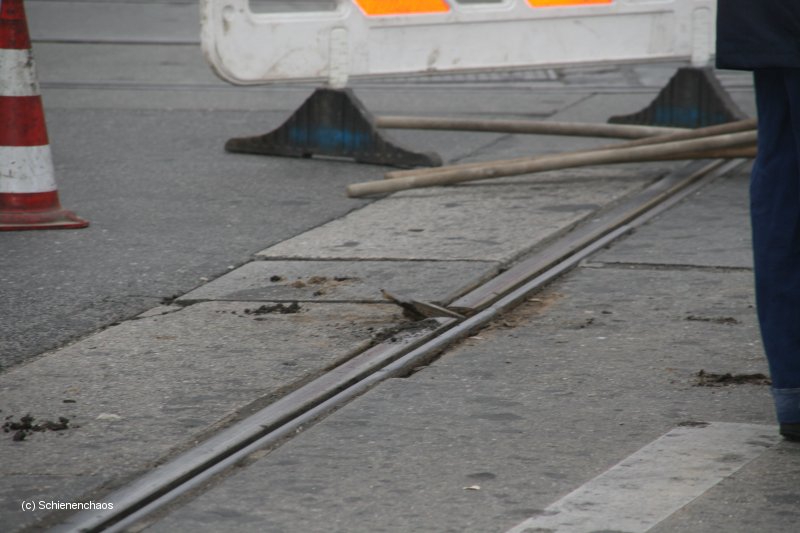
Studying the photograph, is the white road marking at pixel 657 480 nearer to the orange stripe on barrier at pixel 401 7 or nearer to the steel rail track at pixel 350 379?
the steel rail track at pixel 350 379

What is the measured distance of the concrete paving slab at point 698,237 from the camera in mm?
5355

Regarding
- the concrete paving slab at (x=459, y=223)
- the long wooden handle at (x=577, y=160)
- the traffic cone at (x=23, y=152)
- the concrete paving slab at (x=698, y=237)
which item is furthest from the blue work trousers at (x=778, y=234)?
the traffic cone at (x=23, y=152)

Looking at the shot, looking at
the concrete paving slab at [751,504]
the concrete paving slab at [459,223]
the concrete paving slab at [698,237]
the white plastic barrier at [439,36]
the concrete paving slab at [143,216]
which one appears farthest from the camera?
the white plastic barrier at [439,36]

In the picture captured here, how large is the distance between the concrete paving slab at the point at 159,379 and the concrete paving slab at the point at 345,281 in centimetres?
13

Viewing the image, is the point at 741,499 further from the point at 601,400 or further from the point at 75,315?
the point at 75,315

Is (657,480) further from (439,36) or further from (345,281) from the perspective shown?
(439,36)

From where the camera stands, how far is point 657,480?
3230 millimetres

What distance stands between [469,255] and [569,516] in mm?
2447

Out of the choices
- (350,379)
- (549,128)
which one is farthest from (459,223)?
(350,379)

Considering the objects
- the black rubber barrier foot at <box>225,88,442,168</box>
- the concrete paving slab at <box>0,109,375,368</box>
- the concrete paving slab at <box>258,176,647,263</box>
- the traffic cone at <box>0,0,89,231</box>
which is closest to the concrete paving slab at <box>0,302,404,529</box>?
the concrete paving slab at <box>0,109,375,368</box>

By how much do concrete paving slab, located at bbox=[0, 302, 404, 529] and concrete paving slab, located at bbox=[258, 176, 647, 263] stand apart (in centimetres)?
79

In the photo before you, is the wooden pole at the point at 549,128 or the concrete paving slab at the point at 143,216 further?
the wooden pole at the point at 549,128

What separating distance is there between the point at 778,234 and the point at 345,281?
196cm

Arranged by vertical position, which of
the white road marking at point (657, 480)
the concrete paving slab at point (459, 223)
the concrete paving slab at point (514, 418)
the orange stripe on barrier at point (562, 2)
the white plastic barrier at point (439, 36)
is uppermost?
the orange stripe on barrier at point (562, 2)
